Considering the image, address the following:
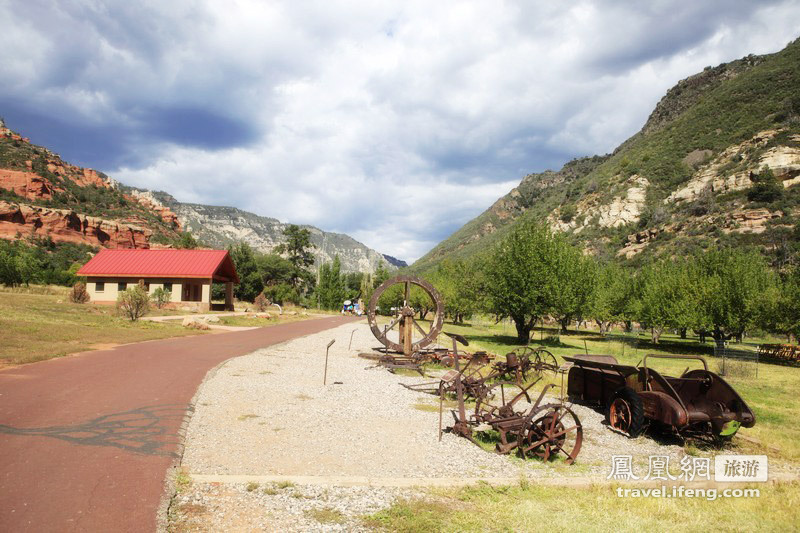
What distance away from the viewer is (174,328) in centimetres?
2309

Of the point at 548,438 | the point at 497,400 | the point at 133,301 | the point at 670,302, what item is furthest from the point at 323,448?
the point at 670,302

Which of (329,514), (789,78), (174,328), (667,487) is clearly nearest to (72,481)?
(329,514)

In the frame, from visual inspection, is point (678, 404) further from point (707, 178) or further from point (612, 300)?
point (707, 178)

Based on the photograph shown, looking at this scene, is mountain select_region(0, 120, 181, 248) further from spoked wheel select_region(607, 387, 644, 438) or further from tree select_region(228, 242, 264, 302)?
spoked wheel select_region(607, 387, 644, 438)

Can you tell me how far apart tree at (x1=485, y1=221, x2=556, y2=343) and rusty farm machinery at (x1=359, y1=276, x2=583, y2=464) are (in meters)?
8.38

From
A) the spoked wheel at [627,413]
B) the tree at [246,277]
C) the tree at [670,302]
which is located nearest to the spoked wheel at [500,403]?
the spoked wheel at [627,413]

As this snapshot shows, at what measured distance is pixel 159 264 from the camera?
1622 inches

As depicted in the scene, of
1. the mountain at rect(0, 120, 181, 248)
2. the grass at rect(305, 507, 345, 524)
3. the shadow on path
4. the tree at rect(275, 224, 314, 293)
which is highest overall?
the mountain at rect(0, 120, 181, 248)

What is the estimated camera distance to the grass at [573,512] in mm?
4672

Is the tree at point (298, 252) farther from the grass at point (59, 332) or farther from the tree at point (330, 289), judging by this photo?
the grass at point (59, 332)

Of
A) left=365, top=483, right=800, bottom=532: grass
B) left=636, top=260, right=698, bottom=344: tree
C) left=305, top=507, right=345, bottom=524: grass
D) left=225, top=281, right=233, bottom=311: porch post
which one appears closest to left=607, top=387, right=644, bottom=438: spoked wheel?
left=365, top=483, right=800, bottom=532: grass

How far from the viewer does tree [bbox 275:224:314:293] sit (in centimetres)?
8294

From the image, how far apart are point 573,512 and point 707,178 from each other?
296 feet

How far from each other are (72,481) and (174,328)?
20.2m
